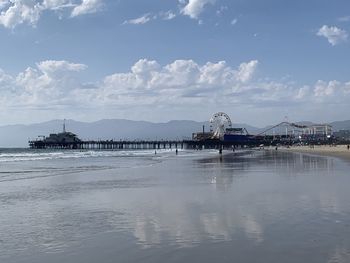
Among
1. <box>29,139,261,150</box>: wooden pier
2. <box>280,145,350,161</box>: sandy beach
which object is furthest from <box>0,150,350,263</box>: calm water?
<box>29,139,261,150</box>: wooden pier

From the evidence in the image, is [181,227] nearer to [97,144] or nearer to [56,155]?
[56,155]

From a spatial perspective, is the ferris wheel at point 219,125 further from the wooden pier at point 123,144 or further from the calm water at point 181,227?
the calm water at point 181,227

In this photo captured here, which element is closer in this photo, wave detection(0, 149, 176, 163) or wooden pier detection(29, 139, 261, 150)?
wave detection(0, 149, 176, 163)

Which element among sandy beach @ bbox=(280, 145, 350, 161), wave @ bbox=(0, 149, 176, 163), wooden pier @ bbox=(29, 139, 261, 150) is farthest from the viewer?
wooden pier @ bbox=(29, 139, 261, 150)

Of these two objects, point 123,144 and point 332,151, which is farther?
point 123,144

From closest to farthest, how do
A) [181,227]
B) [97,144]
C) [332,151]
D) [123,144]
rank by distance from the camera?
[181,227]
[332,151]
[123,144]
[97,144]

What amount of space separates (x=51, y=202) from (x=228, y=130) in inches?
6642

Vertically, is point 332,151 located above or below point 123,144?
below

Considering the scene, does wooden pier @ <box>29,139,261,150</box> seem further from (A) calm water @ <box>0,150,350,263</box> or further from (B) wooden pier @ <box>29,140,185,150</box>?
(A) calm water @ <box>0,150,350,263</box>

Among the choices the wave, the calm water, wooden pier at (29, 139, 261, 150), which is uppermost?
wooden pier at (29, 139, 261, 150)

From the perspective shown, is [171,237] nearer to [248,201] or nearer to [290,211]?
[290,211]

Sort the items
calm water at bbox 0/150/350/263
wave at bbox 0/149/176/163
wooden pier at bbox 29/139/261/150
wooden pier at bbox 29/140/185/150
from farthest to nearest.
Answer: wooden pier at bbox 29/140/185/150
wooden pier at bbox 29/139/261/150
wave at bbox 0/149/176/163
calm water at bbox 0/150/350/263

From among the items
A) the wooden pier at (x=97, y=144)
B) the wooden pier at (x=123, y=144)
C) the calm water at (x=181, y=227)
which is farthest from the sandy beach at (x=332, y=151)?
the wooden pier at (x=97, y=144)

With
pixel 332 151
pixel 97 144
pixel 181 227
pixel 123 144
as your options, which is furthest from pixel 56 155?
pixel 97 144
